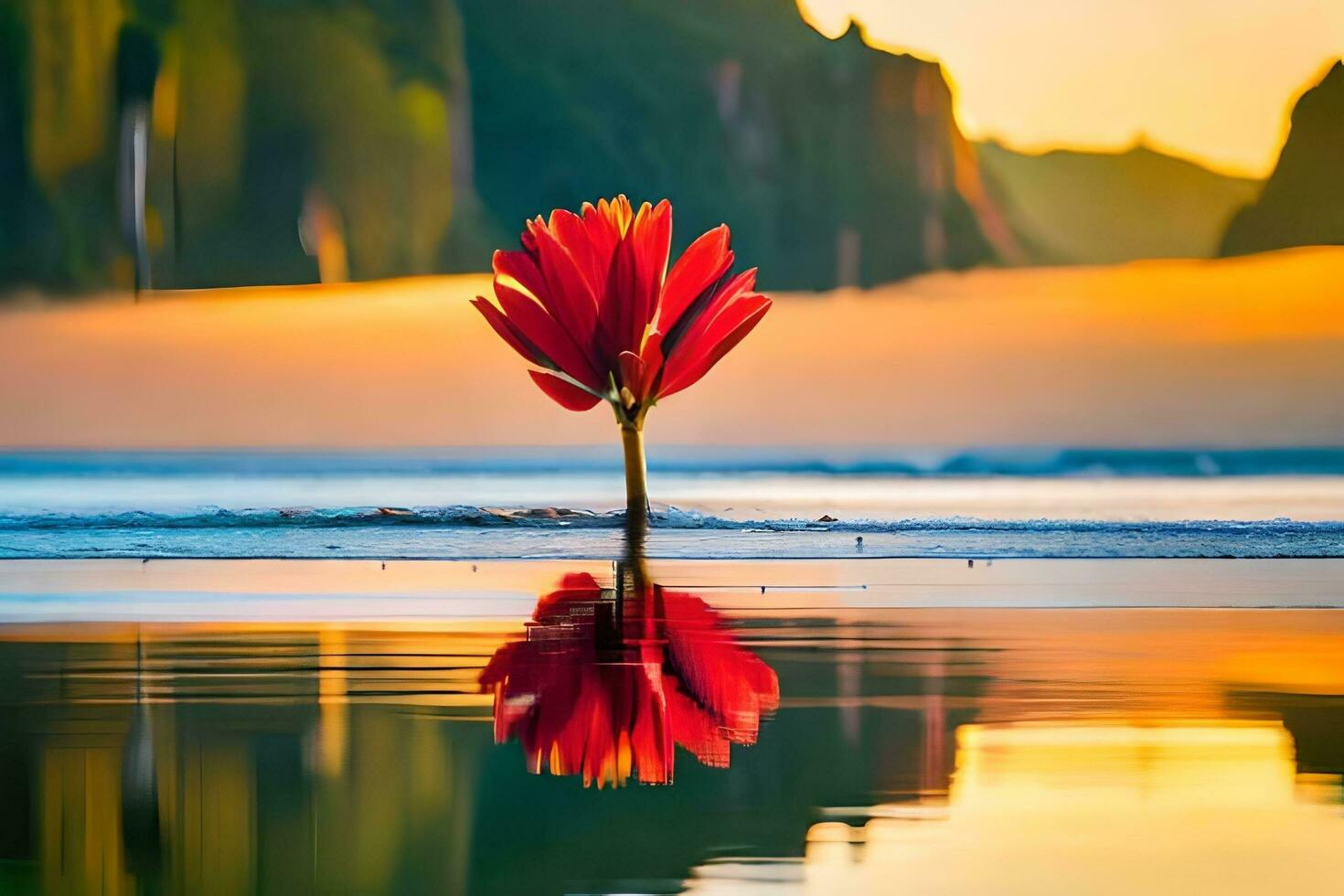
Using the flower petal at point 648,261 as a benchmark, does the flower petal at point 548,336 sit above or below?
below

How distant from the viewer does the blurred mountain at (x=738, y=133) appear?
24.5 ft

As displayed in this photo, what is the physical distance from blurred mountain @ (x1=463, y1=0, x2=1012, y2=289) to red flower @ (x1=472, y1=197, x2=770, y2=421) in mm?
2038

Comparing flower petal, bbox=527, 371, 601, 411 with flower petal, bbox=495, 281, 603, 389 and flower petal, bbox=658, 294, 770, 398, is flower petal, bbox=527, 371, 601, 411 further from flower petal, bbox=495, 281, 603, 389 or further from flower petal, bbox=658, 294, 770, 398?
flower petal, bbox=658, 294, 770, 398

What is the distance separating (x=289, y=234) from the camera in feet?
24.3

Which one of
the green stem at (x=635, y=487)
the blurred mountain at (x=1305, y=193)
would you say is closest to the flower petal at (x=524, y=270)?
the green stem at (x=635, y=487)

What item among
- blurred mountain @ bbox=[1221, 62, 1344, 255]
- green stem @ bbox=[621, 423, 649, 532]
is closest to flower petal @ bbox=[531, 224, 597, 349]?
green stem @ bbox=[621, 423, 649, 532]

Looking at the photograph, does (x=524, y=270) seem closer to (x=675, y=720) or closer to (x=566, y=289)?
(x=566, y=289)

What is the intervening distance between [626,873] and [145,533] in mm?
4268

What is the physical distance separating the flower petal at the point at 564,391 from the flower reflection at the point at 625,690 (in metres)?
1.94

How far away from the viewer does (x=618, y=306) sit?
5.18 m

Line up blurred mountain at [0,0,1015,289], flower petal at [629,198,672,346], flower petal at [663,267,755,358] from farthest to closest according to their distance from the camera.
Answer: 1. blurred mountain at [0,0,1015,289]
2. flower petal at [663,267,755,358]
3. flower petal at [629,198,672,346]

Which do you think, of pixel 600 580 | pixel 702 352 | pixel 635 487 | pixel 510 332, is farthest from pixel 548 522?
pixel 600 580

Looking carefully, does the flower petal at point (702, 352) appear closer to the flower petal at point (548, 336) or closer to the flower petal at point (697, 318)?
the flower petal at point (697, 318)

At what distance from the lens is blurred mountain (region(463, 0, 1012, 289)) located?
7473mm
